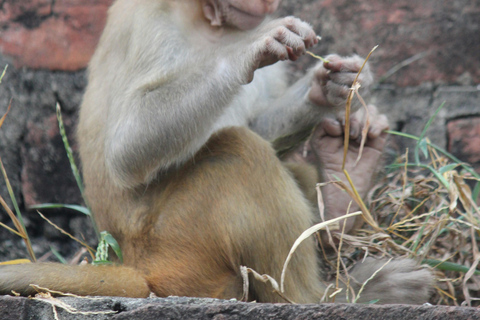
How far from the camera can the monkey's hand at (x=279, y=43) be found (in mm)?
1848

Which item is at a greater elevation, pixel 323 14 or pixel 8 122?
pixel 323 14

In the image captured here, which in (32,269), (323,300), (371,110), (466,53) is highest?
(466,53)

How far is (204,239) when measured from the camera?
183cm

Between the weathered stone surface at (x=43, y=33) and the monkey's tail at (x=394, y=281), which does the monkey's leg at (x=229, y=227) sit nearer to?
the monkey's tail at (x=394, y=281)

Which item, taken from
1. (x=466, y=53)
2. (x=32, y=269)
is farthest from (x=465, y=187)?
(x=32, y=269)

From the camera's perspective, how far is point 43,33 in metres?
2.53

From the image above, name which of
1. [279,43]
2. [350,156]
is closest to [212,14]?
[279,43]

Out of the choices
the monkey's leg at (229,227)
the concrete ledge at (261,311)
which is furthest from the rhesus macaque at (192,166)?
the concrete ledge at (261,311)

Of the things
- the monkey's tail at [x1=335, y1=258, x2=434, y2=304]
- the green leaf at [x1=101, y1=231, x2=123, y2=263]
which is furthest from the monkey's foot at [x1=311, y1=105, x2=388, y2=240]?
the green leaf at [x1=101, y1=231, x2=123, y2=263]

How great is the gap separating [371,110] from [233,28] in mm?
634

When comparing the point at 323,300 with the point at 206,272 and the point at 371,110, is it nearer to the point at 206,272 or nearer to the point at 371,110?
the point at 206,272

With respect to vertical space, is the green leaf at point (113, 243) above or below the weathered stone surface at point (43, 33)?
below

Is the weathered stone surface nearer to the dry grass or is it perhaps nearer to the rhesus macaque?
the rhesus macaque

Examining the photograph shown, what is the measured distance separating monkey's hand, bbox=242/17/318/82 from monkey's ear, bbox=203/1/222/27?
0.28 meters
